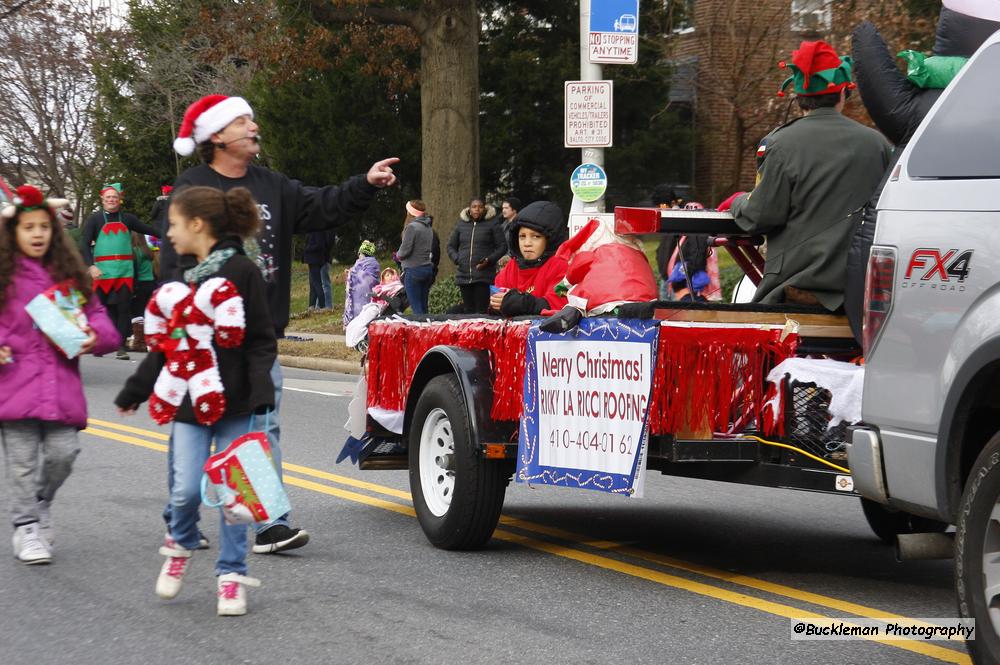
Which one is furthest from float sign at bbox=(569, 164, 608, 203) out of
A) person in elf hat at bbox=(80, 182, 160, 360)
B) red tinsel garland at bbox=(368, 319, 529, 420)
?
red tinsel garland at bbox=(368, 319, 529, 420)

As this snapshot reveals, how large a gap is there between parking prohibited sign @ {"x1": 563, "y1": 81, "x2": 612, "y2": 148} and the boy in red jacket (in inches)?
230

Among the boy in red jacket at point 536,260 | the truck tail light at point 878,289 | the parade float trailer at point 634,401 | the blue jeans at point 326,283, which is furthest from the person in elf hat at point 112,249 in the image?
the truck tail light at point 878,289

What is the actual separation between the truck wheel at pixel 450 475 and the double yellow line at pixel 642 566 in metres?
0.44

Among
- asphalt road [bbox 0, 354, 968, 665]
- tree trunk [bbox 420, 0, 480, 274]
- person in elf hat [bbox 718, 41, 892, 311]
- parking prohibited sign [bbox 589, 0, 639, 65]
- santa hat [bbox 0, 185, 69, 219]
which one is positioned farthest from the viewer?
tree trunk [bbox 420, 0, 480, 274]

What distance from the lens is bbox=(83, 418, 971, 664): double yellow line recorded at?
556 centimetres

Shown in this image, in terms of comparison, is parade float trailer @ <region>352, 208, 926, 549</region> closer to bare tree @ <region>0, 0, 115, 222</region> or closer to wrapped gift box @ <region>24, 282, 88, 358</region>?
wrapped gift box @ <region>24, 282, 88, 358</region>

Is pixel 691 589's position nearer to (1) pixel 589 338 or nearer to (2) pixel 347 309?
(1) pixel 589 338

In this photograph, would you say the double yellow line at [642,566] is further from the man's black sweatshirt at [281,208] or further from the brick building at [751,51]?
the brick building at [751,51]

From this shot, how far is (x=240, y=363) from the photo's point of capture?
5707 mm

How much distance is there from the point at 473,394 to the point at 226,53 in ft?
60.4

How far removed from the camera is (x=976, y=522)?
408 cm

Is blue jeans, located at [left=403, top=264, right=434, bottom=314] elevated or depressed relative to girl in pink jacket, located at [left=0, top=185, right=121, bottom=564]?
depressed

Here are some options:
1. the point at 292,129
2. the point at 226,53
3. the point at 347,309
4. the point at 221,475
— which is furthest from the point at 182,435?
the point at 292,129

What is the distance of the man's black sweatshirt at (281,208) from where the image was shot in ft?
21.7
